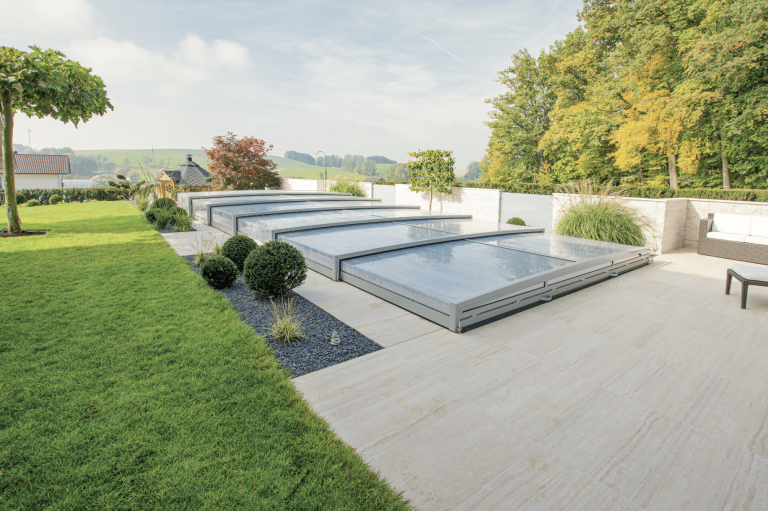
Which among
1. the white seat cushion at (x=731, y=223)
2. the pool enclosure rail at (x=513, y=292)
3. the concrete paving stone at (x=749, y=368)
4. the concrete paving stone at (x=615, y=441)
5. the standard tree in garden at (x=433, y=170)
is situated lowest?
the concrete paving stone at (x=615, y=441)

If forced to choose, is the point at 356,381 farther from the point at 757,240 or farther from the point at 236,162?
the point at 236,162

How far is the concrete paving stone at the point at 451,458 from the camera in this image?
6.01ft

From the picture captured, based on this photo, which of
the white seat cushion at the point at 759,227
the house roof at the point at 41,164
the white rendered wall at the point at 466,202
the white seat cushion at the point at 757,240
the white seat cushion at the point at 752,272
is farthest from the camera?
Result: the house roof at the point at 41,164

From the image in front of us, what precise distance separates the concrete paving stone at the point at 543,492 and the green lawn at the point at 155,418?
0.44 m

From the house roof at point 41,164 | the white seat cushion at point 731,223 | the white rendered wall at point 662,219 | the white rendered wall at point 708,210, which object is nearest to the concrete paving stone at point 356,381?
the white rendered wall at point 662,219

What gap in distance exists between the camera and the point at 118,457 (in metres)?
1.97

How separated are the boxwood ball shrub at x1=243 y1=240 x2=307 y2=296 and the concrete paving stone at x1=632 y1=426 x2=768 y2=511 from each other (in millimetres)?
3643

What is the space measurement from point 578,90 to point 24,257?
2606cm

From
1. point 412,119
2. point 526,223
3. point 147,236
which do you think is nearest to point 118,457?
point 147,236

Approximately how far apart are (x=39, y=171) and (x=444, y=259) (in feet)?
171

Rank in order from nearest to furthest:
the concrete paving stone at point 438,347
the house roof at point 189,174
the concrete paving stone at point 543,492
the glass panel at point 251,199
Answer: the concrete paving stone at point 543,492, the concrete paving stone at point 438,347, the glass panel at point 251,199, the house roof at point 189,174

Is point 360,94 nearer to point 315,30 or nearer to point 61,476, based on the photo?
point 315,30

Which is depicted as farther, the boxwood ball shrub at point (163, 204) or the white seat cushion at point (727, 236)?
the boxwood ball shrub at point (163, 204)

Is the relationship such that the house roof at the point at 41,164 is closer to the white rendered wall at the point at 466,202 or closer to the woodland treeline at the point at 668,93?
the white rendered wall at the point at 466,202
